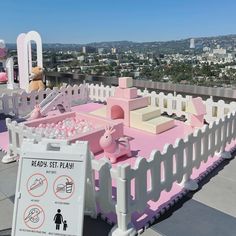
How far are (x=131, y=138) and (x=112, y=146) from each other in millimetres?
1517

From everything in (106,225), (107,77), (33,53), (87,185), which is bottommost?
(106,225)

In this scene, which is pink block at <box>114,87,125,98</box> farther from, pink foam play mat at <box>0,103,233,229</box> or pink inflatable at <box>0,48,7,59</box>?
pink inflatable at <box>0,48,7,59</box>

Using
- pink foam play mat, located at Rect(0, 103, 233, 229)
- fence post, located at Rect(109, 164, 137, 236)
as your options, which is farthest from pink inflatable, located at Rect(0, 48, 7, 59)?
fence post, located at Rect(109, 164, 137, 236)

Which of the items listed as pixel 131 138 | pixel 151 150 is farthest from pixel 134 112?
pixel 151 150

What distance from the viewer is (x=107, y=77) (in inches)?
406

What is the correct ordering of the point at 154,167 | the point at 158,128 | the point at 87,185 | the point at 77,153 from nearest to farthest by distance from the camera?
1. the point at 77,153
2. the point at 87,185
3. the point at 154,167
4. the point at 158,128

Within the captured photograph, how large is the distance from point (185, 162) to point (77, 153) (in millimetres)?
1785

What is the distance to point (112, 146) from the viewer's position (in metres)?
4.76

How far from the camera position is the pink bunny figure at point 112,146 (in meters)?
4.71

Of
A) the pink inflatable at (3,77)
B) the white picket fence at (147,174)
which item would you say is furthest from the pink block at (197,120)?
the pink inflatable at (3,77)

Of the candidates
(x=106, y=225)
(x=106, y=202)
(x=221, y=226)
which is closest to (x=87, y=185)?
(x=106, y=202)

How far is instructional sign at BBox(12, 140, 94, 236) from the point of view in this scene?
8.83ft

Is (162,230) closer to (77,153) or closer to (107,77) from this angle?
(77,153)

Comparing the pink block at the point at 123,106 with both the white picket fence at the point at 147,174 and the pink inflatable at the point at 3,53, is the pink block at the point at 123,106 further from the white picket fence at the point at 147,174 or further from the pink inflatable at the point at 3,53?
the pink inflatable at the point at 3,53
